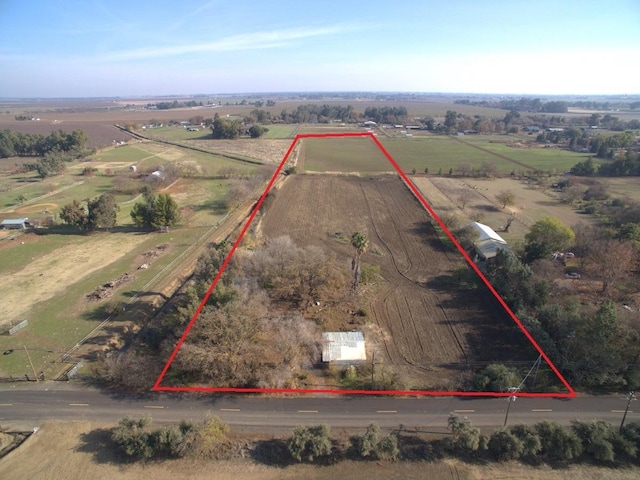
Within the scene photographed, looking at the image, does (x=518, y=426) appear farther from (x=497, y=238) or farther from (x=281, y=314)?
(x=497, y=238)

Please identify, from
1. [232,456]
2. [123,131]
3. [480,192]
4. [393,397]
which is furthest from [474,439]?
[123,131]

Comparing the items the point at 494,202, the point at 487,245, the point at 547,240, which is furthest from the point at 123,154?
the point at 547,240

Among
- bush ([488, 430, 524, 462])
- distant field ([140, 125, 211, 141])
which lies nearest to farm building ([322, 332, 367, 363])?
bush ([488, 430, 524, 462])

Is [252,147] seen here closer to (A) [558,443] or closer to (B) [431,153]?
(B) [431,153]

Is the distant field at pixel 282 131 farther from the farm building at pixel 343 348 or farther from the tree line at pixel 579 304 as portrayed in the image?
the farm building at pixel 343 348

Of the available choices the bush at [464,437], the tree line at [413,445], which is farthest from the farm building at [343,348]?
the bush at [464,437]

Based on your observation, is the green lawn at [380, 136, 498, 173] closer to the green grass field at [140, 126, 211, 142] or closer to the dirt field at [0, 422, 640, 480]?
the green grass field at [140, 126, 211, 142]
